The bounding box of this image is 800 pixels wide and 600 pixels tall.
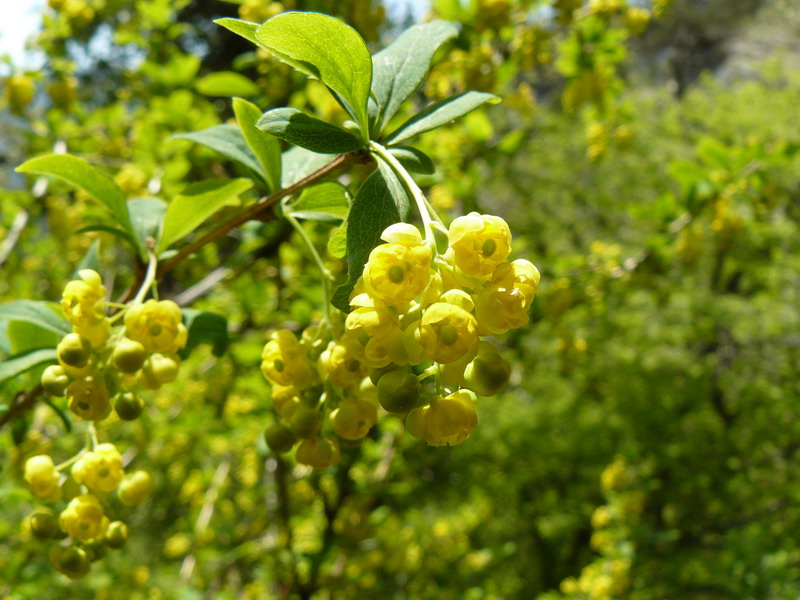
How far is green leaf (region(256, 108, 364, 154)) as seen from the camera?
619mm

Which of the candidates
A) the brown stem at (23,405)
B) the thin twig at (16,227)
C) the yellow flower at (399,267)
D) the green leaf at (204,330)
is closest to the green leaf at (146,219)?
the green leaf at (204,330)

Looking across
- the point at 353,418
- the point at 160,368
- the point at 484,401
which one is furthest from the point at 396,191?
the point at 484,401

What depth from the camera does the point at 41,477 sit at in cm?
82

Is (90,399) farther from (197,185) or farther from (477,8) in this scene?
(477,8)

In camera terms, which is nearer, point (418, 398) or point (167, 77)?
point (418, 398)

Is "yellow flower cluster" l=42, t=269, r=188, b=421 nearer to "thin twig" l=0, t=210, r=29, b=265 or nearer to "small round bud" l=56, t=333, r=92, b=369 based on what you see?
"small round bud" l=56, t=333, r=92, b=369

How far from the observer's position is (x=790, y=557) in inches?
168

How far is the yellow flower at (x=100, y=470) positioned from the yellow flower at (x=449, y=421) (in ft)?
1.62

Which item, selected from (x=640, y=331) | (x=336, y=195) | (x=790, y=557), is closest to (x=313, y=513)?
(x=336, y=195)

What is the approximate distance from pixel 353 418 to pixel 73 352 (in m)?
0.33

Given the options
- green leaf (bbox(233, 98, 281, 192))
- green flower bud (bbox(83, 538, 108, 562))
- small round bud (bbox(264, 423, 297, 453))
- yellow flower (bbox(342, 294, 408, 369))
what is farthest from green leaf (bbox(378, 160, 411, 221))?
green flower bud (bbox(83, 538, 108, 562))

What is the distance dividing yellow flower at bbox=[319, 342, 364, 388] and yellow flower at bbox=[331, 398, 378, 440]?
31 mm

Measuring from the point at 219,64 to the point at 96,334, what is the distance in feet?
27.2

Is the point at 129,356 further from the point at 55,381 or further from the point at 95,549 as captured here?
the point at 95,549
